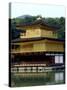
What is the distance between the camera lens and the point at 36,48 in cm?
234

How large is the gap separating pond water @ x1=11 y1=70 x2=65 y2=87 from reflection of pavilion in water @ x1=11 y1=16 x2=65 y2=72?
1.9 inches

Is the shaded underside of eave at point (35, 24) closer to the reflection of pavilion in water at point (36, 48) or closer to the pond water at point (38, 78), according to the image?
the reflection of pavilion in water at point (36, 48)

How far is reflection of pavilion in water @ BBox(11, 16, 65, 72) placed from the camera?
2307 millimetres

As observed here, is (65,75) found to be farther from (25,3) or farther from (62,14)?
(25,3)

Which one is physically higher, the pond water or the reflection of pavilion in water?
the reflection of pavilion in water

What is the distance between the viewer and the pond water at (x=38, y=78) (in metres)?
2.29

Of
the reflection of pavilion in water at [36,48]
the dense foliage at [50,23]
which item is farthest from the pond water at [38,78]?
the dense foliage at [50,23]

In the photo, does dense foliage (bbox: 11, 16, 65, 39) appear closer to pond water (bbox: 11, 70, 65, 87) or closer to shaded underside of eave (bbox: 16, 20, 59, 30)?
shaded underside of eave (bbox: 16, 20, 59, 30)

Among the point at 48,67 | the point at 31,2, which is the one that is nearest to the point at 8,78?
the point at 48,67

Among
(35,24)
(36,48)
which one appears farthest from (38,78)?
(35,24)

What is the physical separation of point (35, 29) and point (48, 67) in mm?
384

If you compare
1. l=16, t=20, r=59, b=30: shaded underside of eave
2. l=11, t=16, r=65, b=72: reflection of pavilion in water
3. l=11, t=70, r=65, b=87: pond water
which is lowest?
l=11, t=70, r=65, b=87: pond water

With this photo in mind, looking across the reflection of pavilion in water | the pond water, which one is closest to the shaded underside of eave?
the reflection of pavilion in water

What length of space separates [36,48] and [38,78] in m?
0.28
